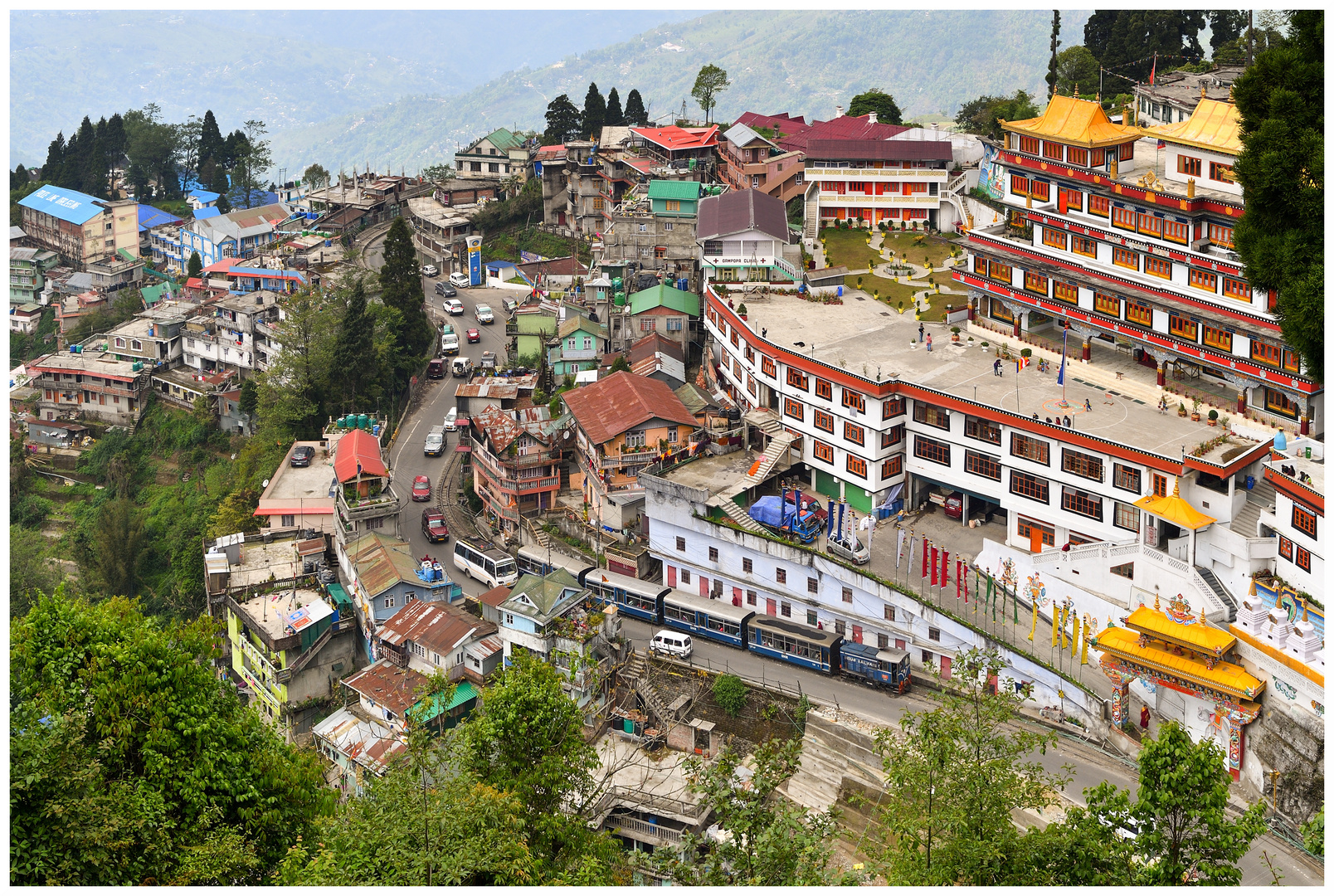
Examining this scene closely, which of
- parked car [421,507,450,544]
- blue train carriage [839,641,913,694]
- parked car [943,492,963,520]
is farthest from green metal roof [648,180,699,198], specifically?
blue train carriage [839,641,913,694]

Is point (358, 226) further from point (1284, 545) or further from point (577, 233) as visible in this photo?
point (1284, 545)

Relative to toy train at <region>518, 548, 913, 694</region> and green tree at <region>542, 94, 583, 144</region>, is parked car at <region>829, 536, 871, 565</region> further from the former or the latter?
green tree at <region>542, 94, 583, 144</region>

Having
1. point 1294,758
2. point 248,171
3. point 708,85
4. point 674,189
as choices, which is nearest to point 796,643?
point 1294,758

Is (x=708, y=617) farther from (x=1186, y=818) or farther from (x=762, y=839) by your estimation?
(x=1186, y=818)

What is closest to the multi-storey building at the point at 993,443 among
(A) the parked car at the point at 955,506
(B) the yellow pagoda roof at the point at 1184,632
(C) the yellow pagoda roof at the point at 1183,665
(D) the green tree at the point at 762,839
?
(A) the parked car at the point at 955,506

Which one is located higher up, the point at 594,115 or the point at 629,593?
the point at 594,115
